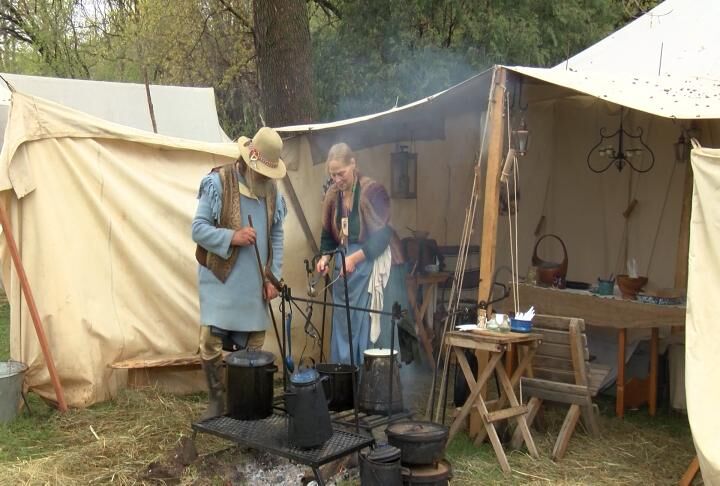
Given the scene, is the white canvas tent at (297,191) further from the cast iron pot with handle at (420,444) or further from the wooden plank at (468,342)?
the cast iron pot with handle at (420,444)

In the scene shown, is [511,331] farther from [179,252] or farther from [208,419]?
[179,252]

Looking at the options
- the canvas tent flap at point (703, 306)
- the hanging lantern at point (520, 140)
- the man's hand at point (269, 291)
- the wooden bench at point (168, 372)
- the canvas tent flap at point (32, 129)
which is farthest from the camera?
the wooden bench at point (168, 372)

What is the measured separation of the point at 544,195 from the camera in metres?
6.27

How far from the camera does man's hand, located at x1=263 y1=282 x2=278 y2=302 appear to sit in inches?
158

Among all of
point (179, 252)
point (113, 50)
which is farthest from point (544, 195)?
point (113, 50)

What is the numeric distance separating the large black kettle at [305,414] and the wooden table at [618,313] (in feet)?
7.00

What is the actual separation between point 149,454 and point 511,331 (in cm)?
205

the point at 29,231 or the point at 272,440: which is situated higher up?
the point at 29,231

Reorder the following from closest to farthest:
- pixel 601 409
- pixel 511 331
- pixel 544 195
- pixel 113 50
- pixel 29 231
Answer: pixel 511 331
pixel 29 231
pixel 601 409
pixel 544 195
pixel 113 50

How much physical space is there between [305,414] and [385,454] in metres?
0.40

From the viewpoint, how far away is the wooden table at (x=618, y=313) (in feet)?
14.6

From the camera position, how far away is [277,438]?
344 cm

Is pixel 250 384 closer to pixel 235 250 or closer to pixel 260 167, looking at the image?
pixel 235 250

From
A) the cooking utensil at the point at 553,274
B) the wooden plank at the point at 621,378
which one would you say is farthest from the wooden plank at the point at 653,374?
the cooking utensil at the point at 553,274
